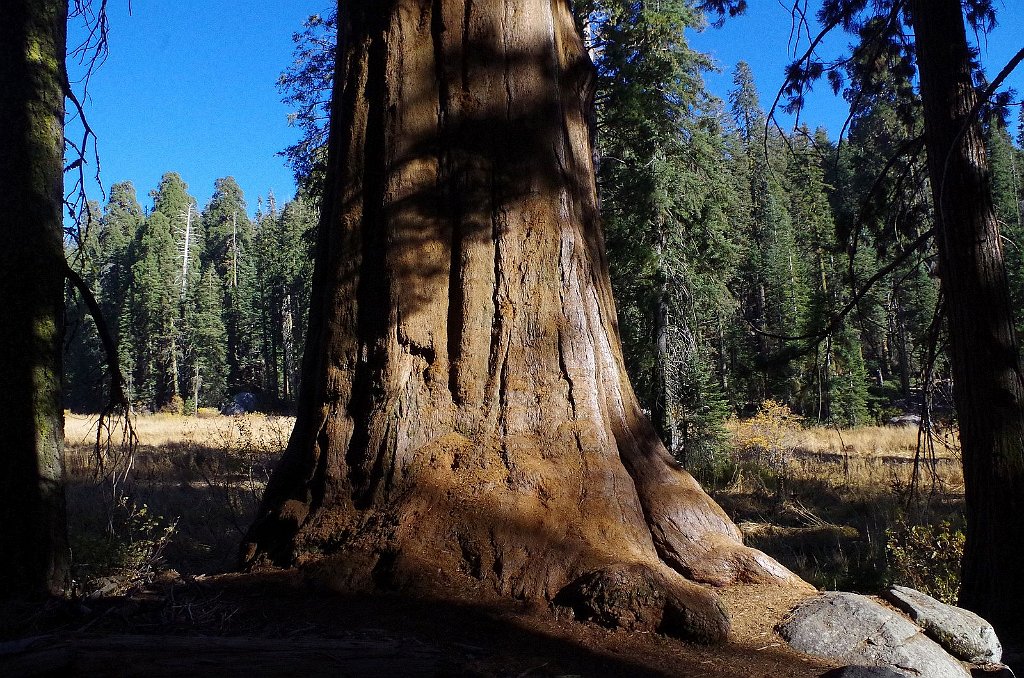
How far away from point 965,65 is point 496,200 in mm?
4931

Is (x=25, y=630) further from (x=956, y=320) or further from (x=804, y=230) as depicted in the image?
(x=804, y=230)

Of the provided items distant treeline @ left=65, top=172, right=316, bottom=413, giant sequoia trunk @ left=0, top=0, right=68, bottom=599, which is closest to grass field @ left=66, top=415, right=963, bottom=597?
giant sequoia trunk @ left=0, top=0, right=68, bottom=599

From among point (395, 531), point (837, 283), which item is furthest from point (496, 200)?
point (837, 283)

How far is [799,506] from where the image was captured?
39.7ft

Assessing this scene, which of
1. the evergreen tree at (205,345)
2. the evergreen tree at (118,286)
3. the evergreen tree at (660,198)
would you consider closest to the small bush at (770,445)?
the evergreen tree at (660,198)

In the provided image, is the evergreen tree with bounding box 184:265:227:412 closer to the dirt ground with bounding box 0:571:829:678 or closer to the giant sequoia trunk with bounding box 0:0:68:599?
the giant sequoia trunk with bounding box 0:0:68:599

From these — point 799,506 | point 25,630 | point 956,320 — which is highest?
point 956,320

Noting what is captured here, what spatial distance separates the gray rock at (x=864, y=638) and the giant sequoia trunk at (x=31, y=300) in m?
4.12

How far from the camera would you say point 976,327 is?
21.4 feet

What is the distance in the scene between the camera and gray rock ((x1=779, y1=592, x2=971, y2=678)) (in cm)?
323

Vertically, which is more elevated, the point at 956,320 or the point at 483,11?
the point at 483,11

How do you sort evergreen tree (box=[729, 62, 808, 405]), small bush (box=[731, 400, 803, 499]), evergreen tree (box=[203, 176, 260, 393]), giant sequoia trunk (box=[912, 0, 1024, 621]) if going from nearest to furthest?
giant sequoia trunk (box=[912, 0, 1024, 621]) → small bush (box=[731, 400, 803, 499]) → evergreen tree (box=[729, 62, 808, 405]) → evergreen tree (box=[203, 176, 260, 393])

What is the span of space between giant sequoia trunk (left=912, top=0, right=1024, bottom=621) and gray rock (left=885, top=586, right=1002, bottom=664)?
282 cm

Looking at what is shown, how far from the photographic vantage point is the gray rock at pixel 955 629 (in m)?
3.68
